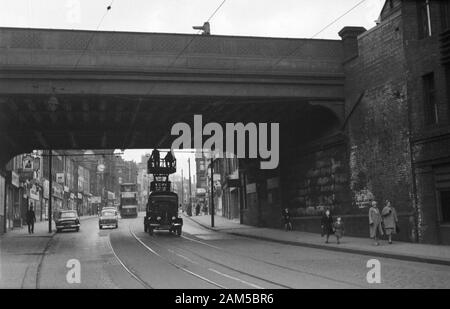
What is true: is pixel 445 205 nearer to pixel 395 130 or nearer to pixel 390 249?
pixel 390 249

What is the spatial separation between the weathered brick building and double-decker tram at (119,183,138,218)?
1607 inches

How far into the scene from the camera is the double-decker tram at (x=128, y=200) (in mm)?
67250

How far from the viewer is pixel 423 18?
21.6m

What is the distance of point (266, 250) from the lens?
22.0 metres

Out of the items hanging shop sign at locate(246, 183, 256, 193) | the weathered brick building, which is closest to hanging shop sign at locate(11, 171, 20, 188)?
hanging shop sign at locate(246, 183, 256, 193)

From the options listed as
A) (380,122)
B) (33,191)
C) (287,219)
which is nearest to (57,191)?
(33,191)

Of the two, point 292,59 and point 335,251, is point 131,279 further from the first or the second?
point 292,59

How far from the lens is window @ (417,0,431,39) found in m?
21.2

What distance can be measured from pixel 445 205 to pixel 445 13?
721cm

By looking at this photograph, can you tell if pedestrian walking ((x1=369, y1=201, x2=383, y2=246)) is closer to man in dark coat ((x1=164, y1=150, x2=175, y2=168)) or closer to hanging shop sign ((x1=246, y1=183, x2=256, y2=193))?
hanging shop sign ((x1=246, y1=183, x2=256, y2=193))

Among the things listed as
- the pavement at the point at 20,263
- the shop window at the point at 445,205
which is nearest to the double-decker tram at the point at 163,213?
the pavement at the point at 20,263

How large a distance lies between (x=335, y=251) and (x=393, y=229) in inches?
98.5

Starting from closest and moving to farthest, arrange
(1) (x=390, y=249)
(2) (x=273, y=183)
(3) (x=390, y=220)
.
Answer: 1. (1) (x=390, y=249)
2. (3) (x=390, y=220)
3. (2) (x=273, y=183)
